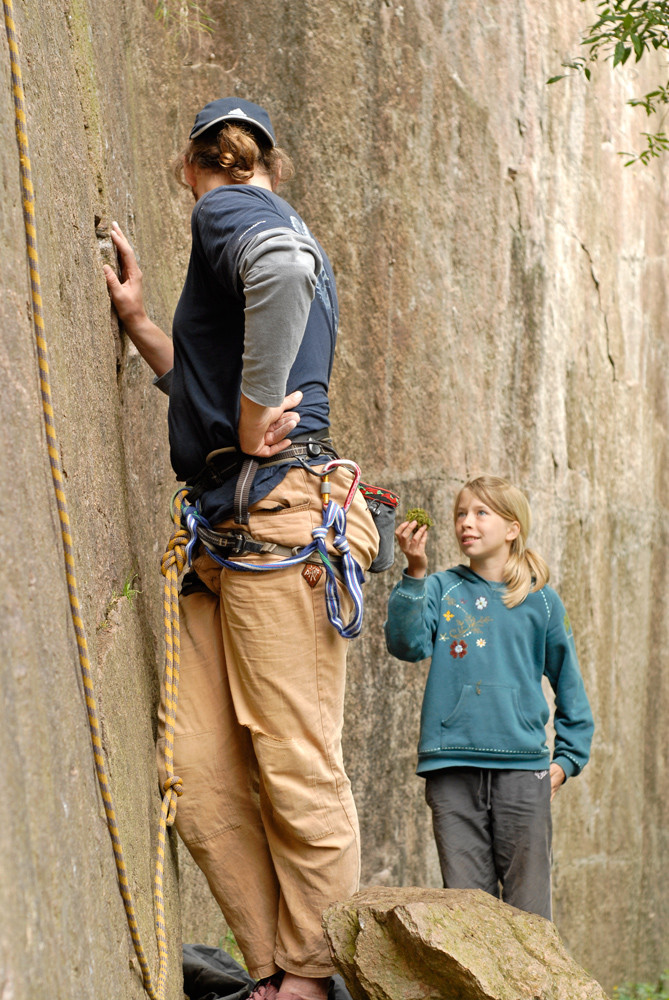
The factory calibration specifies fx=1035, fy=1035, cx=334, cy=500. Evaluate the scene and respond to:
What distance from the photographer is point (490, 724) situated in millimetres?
3207

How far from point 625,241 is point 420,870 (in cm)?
400

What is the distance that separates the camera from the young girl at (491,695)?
3.18 metres

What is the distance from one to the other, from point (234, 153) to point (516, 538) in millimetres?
1669

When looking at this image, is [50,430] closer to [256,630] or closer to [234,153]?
[256,630]

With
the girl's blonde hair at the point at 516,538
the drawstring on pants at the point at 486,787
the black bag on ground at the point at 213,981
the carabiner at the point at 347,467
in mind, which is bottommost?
the black bag on ground at the point at 213,981

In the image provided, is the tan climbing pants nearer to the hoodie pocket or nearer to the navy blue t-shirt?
the navy blue t-shirt

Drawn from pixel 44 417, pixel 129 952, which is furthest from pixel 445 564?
pixel 44 417

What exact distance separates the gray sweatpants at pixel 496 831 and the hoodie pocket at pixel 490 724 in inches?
3.4

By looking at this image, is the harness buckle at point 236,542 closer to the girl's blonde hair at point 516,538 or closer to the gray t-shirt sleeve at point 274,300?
the gray t-shirt sleeve at point 274,300

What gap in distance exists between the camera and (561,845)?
5480 mm

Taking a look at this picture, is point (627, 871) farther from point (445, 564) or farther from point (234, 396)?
point (234, 396)

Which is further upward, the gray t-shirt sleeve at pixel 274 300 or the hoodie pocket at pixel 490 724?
the gray t-shirt sleeve at pixel 274 300

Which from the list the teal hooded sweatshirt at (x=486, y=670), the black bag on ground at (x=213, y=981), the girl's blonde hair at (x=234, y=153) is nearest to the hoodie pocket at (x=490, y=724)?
the teal hooded sweatshirt at (x=486, y=670)

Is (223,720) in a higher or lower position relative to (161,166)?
lower
